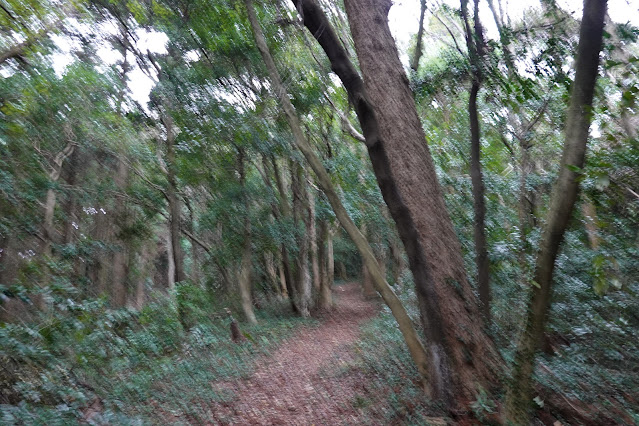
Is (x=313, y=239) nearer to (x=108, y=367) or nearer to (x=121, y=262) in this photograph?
(x=121, y=262)

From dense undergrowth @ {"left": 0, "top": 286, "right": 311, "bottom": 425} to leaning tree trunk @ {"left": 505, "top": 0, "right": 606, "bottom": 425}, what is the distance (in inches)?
156

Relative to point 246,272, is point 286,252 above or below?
above

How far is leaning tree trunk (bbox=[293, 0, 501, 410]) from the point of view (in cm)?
545

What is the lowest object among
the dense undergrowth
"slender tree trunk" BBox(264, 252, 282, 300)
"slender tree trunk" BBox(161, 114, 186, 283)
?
the dense undergrowth

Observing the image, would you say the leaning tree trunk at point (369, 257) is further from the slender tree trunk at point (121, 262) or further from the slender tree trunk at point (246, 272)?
the slender tree trunk at point (121, 262)

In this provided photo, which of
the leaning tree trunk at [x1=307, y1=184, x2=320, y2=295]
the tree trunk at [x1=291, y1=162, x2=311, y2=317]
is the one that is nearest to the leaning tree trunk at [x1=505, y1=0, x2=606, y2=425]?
the tree trunk at [x1=291, y1=162, x2=311, y2=317]

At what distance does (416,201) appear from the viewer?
596 cm

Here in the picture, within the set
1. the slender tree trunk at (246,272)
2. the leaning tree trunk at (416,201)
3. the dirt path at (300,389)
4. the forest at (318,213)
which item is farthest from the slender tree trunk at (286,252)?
the leaning tree trunk at (416,201)

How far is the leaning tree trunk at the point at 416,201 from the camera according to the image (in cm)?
545

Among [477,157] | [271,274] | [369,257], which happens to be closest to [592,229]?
[477,157]

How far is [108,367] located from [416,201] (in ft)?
16.2

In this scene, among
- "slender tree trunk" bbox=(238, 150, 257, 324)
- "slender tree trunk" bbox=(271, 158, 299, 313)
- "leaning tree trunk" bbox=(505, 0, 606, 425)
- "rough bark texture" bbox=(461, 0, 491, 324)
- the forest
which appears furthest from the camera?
"slender tree trunk" bbox=(271, 158, 299, 313)

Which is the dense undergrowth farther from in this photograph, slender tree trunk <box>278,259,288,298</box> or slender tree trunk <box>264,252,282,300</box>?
slender tree trunk <box>278,259,288,298</box>

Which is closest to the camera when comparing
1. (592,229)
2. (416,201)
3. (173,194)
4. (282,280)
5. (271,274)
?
(416,201)
